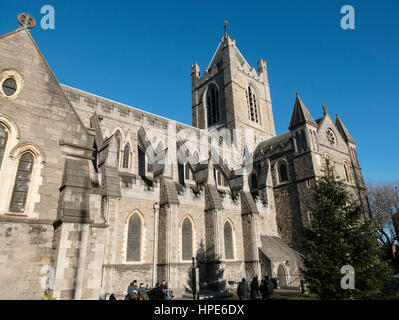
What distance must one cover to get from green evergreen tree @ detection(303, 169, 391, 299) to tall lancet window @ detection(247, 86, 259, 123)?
27.1 metres

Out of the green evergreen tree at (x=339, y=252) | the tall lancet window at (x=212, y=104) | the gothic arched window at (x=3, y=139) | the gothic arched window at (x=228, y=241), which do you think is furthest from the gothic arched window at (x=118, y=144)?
the tall lancet window at (x=212, y=104)

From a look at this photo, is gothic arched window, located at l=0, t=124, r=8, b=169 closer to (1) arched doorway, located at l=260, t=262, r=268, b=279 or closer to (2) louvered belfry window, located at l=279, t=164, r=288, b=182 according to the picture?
(1) arched doorway, located at l=260, t=262, r=268, b=279

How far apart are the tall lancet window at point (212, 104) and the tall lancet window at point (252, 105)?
4.87 meters

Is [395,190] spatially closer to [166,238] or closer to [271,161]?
[271,161]

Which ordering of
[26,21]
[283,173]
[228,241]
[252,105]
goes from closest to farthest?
[26,21]
[228,241]
[283,173]
[252,105]

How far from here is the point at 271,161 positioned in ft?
97.4

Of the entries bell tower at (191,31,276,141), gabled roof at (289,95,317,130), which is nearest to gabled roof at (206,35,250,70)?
bell tower at (191,31,276,141)

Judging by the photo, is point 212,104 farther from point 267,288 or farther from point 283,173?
point 267,288

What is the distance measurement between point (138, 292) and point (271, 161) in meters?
21.6

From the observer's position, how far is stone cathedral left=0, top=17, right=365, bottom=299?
300 inches

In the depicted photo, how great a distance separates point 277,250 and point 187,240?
866 cm

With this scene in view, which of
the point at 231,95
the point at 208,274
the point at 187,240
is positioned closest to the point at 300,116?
the point at 231,95

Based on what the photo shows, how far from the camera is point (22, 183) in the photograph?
312 inches
